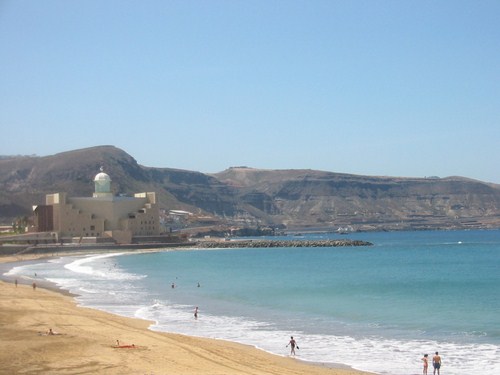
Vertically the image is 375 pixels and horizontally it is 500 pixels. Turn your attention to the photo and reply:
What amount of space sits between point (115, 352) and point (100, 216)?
76188 mm

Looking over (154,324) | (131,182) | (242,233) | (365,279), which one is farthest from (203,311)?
(131,182)

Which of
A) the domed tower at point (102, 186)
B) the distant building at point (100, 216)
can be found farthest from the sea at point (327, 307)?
the domed tower at point (102, 186)

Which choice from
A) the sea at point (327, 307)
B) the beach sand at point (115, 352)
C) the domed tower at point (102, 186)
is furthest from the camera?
the domed tower at point (102, 186)

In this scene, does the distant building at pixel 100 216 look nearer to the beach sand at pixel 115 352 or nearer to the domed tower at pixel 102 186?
the domed tower at pixel 102 186

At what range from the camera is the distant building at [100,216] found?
90.8 m

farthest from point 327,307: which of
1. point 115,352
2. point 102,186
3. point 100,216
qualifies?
point 102,186

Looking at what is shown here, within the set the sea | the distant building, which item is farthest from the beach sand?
the distant building

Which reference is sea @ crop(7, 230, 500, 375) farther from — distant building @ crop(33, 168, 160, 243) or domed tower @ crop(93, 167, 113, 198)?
domed tower @ crop(93, 167, 113, 198)

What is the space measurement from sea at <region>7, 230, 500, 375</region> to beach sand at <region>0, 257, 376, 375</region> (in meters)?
1.20

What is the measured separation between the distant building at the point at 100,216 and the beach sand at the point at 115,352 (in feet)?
213

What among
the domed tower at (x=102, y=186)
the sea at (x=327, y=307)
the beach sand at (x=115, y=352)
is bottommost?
the sea at (x=327, y=307)

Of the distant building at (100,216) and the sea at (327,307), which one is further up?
the distant building at (100,216)

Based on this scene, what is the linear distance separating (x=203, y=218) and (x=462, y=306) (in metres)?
150

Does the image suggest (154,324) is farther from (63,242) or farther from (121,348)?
(63,242)
